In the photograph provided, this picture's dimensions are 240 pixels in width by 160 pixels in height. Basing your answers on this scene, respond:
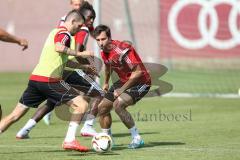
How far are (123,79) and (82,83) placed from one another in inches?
63.0

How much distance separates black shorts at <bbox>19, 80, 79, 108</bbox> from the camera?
1173cm

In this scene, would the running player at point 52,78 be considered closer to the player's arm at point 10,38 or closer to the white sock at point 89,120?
the player's arm at point 10,38

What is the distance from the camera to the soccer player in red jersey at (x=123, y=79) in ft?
40.5

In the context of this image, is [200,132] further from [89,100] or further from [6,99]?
[6,99]

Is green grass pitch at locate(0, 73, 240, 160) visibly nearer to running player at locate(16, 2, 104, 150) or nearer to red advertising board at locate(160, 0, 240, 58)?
running player at locate(16, 2, 104, 150)

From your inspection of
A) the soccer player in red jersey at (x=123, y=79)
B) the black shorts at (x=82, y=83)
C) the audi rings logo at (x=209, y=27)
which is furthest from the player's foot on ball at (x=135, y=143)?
the audi rings logo at (x=209, y=27)

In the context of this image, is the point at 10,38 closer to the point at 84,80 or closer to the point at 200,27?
the point at 84,80

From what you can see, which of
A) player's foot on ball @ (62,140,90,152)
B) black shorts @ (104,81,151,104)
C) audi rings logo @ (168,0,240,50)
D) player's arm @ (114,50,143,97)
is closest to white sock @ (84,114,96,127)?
black shorts @ (104,81,151,104)

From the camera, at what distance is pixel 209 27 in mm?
25781

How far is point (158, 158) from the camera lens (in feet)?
36.1

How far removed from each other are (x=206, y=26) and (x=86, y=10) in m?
12.5

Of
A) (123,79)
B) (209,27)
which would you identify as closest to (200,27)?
(209,27)

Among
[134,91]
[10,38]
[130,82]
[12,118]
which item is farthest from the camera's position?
[134,91]

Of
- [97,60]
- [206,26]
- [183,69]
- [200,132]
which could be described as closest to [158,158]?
[200,132]
